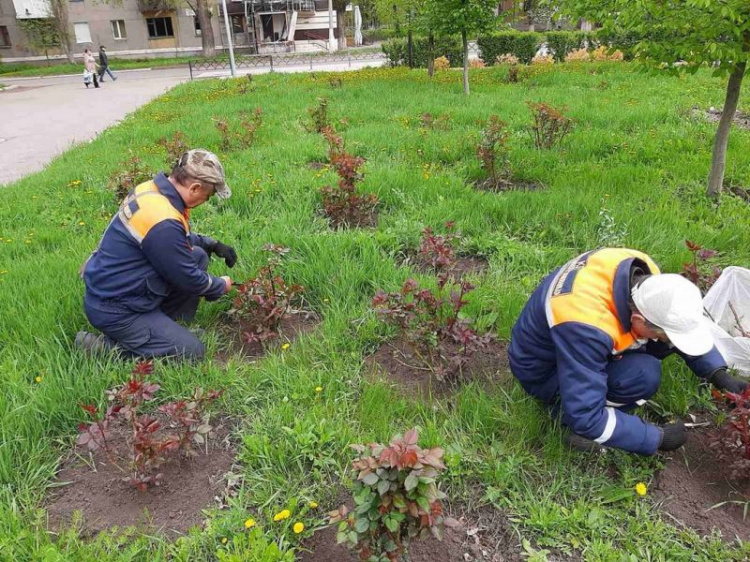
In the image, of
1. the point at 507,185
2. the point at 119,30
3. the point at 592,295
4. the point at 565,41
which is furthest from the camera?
the point at 119,30

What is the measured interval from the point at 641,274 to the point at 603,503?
3.34ft

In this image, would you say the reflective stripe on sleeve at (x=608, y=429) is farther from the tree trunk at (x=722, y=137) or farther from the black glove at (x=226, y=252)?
the tree trunk at (x=722, y=137)

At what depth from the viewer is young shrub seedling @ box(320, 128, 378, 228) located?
4.92 meters

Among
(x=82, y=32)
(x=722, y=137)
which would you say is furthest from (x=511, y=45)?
(x=82, y=32)

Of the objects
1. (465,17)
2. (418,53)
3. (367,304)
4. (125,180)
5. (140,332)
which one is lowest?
(367,304)

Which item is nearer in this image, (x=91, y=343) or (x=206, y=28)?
(x=91, y=343)

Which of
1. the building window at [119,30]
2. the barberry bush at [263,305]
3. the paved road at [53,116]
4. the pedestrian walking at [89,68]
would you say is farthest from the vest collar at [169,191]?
the building window at [119,30]

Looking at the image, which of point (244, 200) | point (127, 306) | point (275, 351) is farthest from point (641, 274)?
point (244, 200)

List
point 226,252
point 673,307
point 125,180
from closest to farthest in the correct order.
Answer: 1. point 673,307
2. point 226,252
3. point 125,180

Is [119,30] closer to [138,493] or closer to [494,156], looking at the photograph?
[494,156]

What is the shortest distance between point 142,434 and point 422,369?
1.57m

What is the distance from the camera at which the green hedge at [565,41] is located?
816 inches

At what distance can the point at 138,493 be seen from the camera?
249cm

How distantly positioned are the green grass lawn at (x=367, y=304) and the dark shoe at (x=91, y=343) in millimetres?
94
